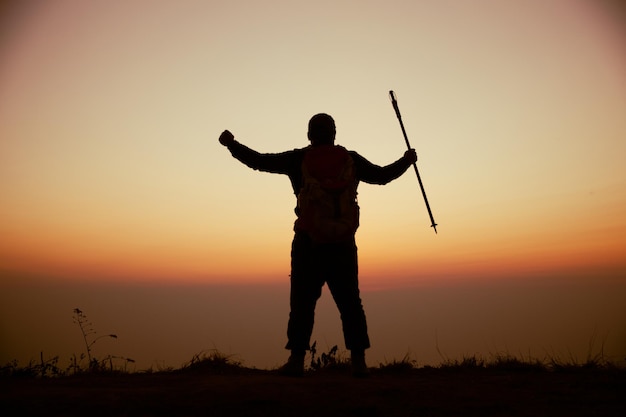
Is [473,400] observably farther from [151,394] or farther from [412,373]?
[151,394]

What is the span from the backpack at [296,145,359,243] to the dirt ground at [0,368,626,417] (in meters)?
1.49

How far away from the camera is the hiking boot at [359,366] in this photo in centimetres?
586

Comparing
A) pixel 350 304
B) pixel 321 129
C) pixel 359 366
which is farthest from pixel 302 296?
pixel 321 129

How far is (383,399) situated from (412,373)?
2.02 metres

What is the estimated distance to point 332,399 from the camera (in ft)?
14.6

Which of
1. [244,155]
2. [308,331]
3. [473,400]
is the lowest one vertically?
[473,400]

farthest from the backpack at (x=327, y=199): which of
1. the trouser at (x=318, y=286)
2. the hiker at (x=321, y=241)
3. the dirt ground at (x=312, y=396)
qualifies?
the dirt ground at (x=312, y=396)

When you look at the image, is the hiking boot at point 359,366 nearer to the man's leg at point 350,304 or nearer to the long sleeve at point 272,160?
the man's leg at point 350,304

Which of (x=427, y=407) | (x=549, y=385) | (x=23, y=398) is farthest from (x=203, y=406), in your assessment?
(x=549, y=385)


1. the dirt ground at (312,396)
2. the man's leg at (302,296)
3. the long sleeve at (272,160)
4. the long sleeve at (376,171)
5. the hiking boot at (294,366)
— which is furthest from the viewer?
the long sleeve at (376,171)

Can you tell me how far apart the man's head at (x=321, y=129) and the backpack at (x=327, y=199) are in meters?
0.25

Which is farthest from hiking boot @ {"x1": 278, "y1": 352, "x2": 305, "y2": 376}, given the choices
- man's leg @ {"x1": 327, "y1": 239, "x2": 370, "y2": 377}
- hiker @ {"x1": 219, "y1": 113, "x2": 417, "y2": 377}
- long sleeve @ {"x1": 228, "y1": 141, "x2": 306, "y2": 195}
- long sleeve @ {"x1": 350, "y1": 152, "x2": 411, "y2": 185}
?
long sleeve @ {"x1": 350, "y1": 152, "x2": 411, "y2": 185}

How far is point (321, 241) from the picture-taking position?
5.80m

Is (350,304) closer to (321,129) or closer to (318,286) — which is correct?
(318,286)
